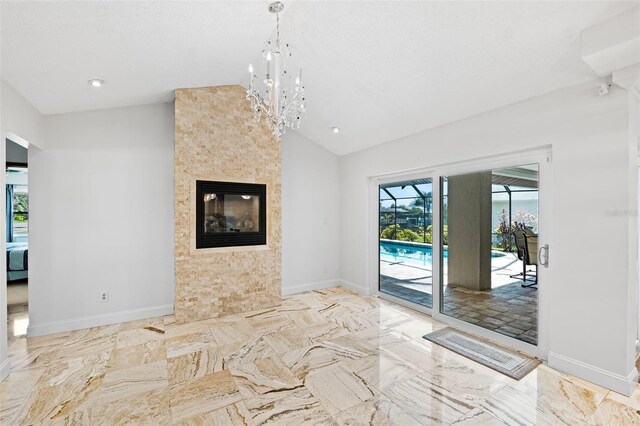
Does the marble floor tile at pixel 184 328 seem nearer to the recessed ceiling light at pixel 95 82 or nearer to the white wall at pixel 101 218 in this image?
the white wall at pixel 101 218

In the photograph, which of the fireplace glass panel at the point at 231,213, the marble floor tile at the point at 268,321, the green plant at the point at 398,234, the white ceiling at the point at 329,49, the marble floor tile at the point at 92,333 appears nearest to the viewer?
the white ceiling at the point at 329,49

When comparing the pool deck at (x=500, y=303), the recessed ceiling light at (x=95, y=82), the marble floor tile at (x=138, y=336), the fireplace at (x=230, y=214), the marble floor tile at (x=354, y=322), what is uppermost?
the recessed ceiling light at (x=95, y=82)

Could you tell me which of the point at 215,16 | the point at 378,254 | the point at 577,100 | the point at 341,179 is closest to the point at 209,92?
the point at 215,16

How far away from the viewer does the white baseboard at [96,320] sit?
3414 millimetres

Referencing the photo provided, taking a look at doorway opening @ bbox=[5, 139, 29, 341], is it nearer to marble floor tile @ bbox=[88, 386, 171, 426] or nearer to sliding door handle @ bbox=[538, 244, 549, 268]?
marble floor tile @ bbox=[88, 386, 171, 426]

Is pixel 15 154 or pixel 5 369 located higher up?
pixel 15 154

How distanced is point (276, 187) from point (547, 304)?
11.5 ft

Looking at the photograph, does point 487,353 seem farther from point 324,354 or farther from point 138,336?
point 138,336

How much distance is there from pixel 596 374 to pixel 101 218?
5.35 meters

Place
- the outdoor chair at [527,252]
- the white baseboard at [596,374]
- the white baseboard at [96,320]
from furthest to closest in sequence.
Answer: the white baseboard at [96,320] < the outdoor chair at [527,252] < the white baseboard at [596,374]

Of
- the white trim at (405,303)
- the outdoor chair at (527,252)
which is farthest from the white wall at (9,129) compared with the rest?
the outdoor chair at (527,252)

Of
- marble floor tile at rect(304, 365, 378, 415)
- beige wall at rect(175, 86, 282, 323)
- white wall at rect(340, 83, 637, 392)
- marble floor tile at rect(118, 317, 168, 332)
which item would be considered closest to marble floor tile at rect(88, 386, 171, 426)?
marble floor tile at rect(304, 365, 378, 415)

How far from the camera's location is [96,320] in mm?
3682

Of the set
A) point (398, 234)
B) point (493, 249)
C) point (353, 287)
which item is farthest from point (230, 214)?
point (493, 249)
